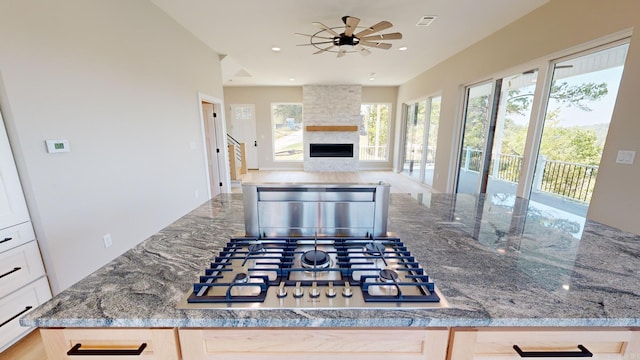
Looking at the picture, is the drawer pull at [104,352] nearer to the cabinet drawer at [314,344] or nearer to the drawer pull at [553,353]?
the cabinet drawer at [314,344]

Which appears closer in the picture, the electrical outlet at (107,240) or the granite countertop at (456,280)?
the granite countertop at (456,280)

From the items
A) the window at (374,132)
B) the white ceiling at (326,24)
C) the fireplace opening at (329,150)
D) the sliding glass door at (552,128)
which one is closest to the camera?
the sliding glass door at (552,128)

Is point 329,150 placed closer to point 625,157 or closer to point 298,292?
point 625,157

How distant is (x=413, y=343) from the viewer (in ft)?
2.32

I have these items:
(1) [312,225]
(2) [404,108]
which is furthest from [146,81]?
(2) [404,108]

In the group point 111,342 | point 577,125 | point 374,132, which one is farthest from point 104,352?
point 374,132

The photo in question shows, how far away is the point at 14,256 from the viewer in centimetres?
151

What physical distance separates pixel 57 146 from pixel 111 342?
5.74 ft

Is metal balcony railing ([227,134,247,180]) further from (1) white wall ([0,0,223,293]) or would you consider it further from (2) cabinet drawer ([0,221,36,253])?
(2) cabinet drawer ([0,221,36,253])

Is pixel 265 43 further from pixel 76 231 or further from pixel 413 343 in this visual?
pixel 413 343

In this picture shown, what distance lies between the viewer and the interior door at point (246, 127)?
302 inches

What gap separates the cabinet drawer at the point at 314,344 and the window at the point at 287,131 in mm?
7448

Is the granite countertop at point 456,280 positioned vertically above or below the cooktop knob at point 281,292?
below

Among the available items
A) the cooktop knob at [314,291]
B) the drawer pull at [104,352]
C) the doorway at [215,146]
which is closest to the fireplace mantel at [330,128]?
the doorway at [215,146]
